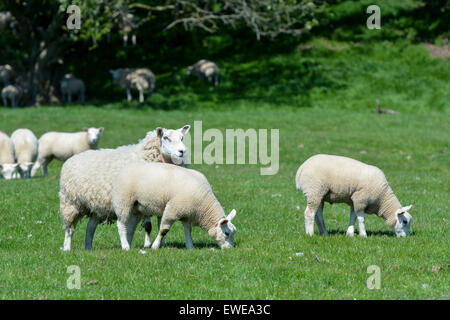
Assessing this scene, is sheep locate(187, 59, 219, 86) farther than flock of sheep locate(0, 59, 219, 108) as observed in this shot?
Yes

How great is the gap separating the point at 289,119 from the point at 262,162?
7.01m

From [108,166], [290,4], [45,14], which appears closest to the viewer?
[108,166]

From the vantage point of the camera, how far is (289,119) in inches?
1177

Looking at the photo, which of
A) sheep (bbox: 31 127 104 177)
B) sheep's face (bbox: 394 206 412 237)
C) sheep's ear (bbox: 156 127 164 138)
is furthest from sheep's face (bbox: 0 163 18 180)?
sheep's face (bbox: 394 206 412 237)

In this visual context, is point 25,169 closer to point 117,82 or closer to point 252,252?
point 252,252

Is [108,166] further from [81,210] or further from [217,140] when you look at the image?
[217,140]

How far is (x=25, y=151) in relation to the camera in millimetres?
20906

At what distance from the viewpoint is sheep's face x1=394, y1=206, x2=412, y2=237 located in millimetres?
11008

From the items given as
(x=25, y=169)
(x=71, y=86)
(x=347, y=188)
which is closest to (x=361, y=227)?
(x=347, y=188)

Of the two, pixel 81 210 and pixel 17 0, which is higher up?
pixel 17 0

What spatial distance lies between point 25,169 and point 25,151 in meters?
0.63

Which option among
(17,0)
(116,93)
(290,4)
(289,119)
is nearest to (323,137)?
(289,119)

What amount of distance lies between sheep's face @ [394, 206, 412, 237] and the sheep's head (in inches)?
517

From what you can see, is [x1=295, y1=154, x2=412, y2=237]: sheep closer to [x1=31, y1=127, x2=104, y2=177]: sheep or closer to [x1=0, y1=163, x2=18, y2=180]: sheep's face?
[x1=31, y1=127, x2=104, y2=177]: sheep
